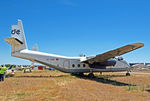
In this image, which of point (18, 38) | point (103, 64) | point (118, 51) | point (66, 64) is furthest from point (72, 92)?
point (18, 38)

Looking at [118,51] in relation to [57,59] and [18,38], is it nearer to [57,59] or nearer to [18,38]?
[57,59]

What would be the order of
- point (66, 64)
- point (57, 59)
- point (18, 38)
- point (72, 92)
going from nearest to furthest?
1. point (72, 92)
2. point (18, 38)
3. point (57, 59)
4. point (66, 64)

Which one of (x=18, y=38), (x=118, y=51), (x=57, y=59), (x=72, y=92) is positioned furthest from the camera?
(x=57, y=59)

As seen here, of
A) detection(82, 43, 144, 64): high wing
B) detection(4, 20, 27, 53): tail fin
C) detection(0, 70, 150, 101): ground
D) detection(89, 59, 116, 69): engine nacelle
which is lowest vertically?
detection(0, 70, 150, 101): ground

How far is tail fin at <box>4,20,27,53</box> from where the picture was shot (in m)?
17.6

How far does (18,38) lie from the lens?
17797 millimetres

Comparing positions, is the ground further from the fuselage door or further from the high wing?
the fuselage door

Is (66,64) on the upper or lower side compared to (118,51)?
lower

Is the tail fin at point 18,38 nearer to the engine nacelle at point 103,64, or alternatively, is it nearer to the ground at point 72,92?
the ground at point 72,92

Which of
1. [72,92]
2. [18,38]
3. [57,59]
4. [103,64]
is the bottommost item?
[72,92]

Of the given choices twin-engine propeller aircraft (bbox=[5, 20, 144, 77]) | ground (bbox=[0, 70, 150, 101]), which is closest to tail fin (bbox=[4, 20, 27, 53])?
twin-engine propeller aircraft (bbox=[5, 20, 144, 77])

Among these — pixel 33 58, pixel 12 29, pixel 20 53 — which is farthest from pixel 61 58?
pixel 12 29

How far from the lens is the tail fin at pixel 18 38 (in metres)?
17.6

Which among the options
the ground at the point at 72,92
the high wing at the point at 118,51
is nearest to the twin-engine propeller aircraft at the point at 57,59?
the high wing at the point at 118,51
